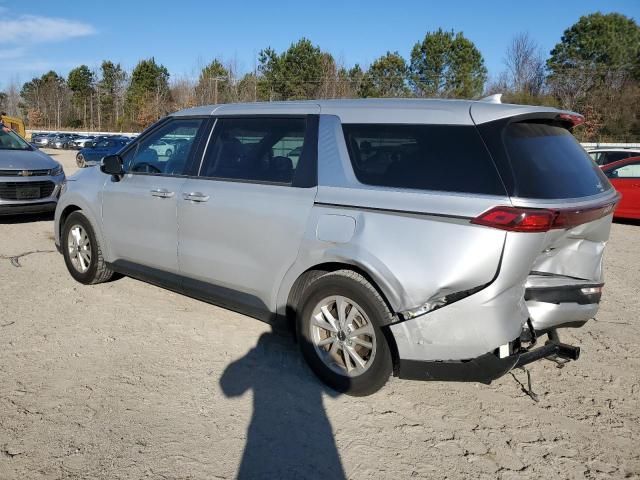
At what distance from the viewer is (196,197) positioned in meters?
4.40

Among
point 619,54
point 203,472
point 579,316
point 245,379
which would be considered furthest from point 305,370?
point 619,54

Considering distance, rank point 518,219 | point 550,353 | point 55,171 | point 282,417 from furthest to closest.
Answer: point 55,171
point 550,353
point 282,417
point 518,219

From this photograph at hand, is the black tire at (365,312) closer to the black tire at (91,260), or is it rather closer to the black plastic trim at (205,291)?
the black plastic trim at (205,291)

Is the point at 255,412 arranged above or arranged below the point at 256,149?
below

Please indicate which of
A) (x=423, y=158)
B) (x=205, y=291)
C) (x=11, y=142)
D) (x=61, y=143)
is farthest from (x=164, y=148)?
(x=61, y=143)

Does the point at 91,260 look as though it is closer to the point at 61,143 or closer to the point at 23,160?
the point at 23,160

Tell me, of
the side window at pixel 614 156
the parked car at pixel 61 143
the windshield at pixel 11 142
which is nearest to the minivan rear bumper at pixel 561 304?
the windshield at pixel 11 142

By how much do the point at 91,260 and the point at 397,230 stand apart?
369 cm

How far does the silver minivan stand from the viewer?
3.03 m

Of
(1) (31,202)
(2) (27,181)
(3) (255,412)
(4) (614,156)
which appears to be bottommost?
(3) (255,412)

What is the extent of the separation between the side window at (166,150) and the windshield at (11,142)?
19.2 ft

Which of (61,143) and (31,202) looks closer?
(31,202)

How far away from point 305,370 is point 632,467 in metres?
2.08

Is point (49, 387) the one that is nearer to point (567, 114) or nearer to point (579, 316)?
point (579, 316)
